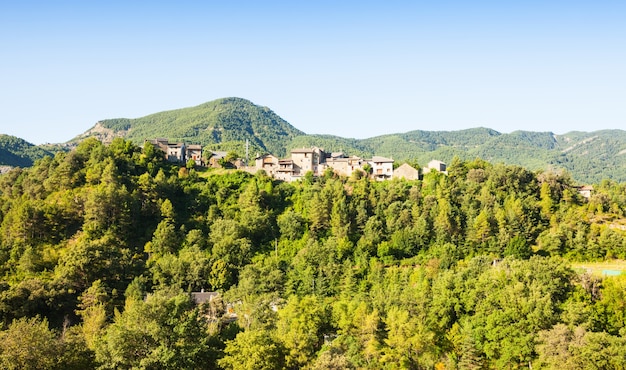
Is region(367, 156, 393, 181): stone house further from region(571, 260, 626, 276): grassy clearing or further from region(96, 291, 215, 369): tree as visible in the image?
region(96, 291, 215, 369): tree

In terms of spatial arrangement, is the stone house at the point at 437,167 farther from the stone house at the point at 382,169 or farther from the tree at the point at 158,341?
the tree at the point at 158,341

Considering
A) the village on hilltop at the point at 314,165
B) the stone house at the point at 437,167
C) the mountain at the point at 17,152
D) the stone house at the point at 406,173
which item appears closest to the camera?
the stone house at the point at 406,173

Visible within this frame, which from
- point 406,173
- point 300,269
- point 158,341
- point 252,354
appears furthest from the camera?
point 406,173

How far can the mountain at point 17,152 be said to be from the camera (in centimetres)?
15230

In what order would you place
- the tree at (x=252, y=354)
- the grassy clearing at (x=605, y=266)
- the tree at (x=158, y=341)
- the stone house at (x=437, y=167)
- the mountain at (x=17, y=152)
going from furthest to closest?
1. the mountain at (x=17, y=152)
2. the stone house at (x=437, y=167)
3. the grassy clearing at (x=605, y=266)
4. the tree at (x=252, y=354)
5. the tree at (x=158, y=341)

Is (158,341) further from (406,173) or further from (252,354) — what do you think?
(406,173)

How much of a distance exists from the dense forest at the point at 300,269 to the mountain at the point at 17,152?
9655 centimetres

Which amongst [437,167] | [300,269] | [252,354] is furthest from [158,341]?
[437,167]

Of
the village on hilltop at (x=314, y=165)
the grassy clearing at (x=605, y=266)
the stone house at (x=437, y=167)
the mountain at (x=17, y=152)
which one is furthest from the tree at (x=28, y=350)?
the mountain at (x=17, y=152)

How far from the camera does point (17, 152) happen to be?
16425 centimetres

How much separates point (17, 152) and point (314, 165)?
135 m

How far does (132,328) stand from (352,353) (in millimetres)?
14347

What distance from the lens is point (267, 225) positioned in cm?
6184

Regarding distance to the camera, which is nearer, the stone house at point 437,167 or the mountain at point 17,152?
the stone house at point 437,167
